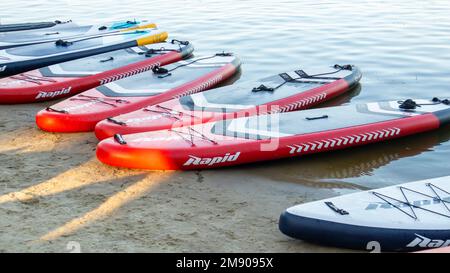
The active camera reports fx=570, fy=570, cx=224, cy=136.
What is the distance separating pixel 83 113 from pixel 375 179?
4.22m

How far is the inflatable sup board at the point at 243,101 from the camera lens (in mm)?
7867

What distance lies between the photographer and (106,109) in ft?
27.9

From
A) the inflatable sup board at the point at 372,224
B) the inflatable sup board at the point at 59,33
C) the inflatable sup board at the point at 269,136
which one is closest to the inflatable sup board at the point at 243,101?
the inflatable sup board at the point at 269,136

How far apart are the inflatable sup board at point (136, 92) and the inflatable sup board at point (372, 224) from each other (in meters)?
4.08

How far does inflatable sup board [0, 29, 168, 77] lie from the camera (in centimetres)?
1106

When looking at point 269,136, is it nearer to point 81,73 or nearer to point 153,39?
point 81,73

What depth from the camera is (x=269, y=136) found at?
7344 mm

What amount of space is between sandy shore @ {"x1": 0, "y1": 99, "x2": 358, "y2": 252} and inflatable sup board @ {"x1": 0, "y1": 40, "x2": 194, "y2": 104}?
73.0 inches

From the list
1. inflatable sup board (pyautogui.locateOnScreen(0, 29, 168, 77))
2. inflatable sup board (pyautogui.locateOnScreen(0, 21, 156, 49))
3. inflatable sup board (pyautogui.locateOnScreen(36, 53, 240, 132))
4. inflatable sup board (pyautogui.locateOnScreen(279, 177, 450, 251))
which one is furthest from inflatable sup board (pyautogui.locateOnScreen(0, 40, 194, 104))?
inflatable sup board (pyautogui.locateOnScreen(279, 177, 450, 251))

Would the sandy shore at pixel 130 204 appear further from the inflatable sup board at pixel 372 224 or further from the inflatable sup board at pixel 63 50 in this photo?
the inflatable sup board at pixel 63 50

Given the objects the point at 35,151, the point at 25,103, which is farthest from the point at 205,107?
the point at 25,103

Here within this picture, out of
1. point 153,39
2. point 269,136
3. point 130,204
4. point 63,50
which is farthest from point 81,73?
point 130,204

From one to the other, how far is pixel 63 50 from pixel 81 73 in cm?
163

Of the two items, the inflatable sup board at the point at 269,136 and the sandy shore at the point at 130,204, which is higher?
the inflatable sup board at the point at 269,136
